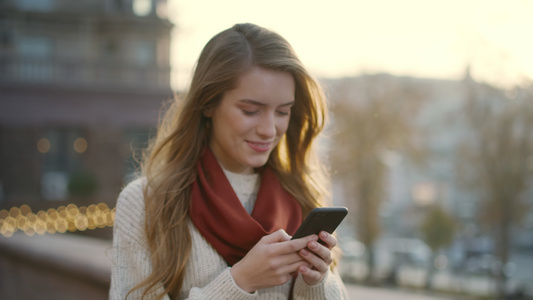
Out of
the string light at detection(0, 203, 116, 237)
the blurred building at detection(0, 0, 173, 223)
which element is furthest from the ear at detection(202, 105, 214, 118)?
the blurred building at detection(0, 0, 173, 223)

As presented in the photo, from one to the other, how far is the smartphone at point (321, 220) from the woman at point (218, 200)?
0.08m

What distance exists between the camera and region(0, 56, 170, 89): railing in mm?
18922

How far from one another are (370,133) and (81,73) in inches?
587

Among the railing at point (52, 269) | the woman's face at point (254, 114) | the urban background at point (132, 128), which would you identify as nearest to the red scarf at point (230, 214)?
the woman's face at point (254, 114)

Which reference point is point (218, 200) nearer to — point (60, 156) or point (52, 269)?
point (52, 269)

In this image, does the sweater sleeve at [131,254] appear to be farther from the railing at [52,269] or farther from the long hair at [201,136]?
the railing at [52,269]

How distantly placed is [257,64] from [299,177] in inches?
21.9

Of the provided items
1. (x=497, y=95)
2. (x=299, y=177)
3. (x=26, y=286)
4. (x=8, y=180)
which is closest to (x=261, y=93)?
(x=299, y=177)

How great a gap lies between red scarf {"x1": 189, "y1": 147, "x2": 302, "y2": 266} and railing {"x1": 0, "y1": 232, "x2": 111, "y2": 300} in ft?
4.49

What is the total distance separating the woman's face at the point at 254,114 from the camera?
1915 millimetres

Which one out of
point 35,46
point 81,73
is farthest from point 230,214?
point 35,46

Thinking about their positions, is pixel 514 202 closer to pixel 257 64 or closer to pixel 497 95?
pixel 497 95

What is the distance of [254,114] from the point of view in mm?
1939

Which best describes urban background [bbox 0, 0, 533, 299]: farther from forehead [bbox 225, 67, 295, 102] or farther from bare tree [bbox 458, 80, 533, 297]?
forehead [bbox 225, 67, 295, 102]
